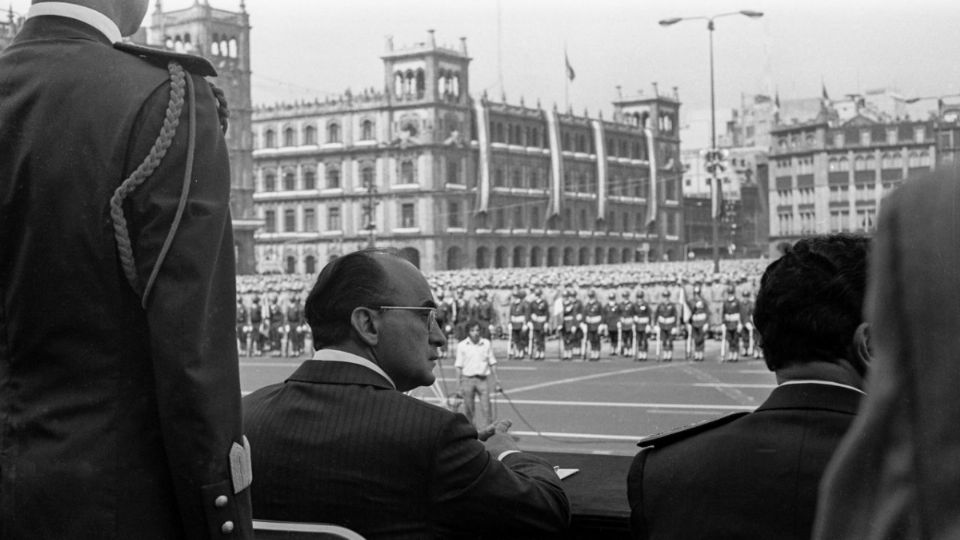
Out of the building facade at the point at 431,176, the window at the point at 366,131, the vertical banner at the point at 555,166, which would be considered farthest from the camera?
the vertical banner at the point at 555,166

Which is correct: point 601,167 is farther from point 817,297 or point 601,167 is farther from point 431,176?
point 817,297

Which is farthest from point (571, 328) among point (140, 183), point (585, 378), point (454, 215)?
point (454, 215)

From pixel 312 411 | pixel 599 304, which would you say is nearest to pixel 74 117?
pixel 312 411

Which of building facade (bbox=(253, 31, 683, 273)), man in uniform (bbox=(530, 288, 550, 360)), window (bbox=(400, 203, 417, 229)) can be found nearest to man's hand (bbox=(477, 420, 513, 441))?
man in uniform (bbox=(530, 288, 550, 360))

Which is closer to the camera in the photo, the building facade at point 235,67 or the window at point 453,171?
the building facade at point 235,67

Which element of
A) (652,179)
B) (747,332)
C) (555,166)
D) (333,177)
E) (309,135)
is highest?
(309,135)

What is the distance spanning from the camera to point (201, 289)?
1871 millimetres

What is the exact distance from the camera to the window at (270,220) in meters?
78.7

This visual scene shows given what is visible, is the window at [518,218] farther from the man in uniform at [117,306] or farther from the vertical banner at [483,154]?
the man in uniform at [117,306]

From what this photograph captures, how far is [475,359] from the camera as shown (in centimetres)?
1281

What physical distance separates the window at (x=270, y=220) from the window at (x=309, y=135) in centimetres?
523

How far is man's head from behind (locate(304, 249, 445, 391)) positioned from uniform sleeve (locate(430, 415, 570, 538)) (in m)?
0.44

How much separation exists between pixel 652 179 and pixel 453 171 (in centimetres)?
2056

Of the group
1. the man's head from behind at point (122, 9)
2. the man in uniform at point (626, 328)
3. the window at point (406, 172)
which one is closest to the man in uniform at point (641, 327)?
the man in uniform at point (626, 328)
